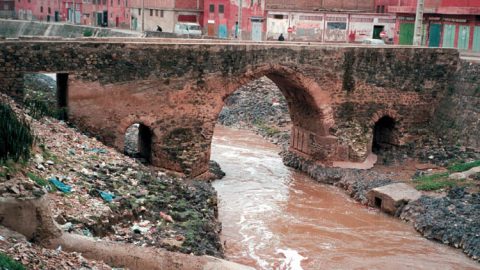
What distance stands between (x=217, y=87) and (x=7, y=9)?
5127cm

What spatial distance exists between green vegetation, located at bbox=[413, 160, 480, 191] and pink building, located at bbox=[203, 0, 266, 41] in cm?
2108

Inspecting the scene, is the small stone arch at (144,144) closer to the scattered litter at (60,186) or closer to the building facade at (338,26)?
the scattered litter at (60,186)

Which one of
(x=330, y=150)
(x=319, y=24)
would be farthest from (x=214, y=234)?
(x=319, y=24)

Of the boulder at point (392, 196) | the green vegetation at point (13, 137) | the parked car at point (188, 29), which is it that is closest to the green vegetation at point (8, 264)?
the green vegetation at point (13, 137)

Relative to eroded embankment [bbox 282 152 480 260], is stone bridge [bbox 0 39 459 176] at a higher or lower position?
higher

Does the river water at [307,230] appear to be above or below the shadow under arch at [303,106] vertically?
below

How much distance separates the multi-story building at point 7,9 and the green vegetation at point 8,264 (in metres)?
60.3

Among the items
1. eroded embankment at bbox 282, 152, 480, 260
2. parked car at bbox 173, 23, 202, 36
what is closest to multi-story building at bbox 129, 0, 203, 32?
parked car at bbox 173, 23, 202, 36

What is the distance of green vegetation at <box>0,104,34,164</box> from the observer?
41.4 ft

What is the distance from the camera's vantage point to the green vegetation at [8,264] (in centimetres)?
840

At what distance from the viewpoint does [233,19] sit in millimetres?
43000

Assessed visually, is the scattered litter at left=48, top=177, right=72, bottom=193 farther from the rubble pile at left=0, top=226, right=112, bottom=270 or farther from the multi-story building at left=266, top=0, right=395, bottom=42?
the multi-story building at left=266, top=0, right=395, bottom=42

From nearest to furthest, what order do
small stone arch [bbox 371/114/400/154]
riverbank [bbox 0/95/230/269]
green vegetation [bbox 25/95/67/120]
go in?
riverbank [bbox 0/95/230/269]
green vegetation [bbox 25/95/67/120]
small stone arch [bbox 371/114/400/154]

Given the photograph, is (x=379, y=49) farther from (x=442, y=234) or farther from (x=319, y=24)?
(x=319, y=24)
